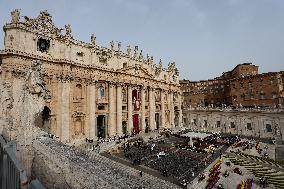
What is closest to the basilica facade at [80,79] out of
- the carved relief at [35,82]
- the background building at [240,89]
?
the carved relief at [35,82]

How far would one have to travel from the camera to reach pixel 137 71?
46.0 meters

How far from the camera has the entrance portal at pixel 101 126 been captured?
1544 inches

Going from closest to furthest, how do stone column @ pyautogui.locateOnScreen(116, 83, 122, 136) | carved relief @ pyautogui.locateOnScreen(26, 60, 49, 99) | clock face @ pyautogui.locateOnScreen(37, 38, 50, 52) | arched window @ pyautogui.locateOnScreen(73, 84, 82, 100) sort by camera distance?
carved relief @ pyautogui.locateOnScreen(26, 60, 49, 99)
clock face @ pyautogui.locateOnScreen(37, 38, 50, 52)
arched window @ pyautogui.locateOnScreen(73, 84, 82, 100)
stone column @ pyautogui.locateOnScreen(116, 83, 122, 136)

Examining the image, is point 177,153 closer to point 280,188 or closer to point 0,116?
point 280,188

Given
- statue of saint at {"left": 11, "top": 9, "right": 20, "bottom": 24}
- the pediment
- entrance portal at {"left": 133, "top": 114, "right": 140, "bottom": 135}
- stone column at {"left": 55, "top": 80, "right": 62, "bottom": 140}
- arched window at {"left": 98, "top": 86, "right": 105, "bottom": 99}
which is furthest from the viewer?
entrance portal at {"left": 133, "top": 114, "right": 140, "bottom": 135}

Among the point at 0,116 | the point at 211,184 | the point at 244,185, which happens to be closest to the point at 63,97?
the point at 0,116

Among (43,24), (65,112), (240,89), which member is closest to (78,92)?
(65,112)

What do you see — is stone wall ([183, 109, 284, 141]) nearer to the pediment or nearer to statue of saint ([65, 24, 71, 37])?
the pediment

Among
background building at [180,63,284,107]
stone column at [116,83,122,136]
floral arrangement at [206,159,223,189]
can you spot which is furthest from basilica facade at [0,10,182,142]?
background building at [180,63,284,107]

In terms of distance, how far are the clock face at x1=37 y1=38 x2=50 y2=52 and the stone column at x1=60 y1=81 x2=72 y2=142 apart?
18.7 ft

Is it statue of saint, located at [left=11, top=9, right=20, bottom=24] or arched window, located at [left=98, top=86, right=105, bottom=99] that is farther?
arched window, located at [left=98, top=86, right=105, bottom=99]

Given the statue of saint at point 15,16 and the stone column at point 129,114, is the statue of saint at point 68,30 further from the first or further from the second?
the stone column at point 129,114

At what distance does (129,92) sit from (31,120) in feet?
115

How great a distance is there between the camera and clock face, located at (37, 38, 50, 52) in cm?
3115
